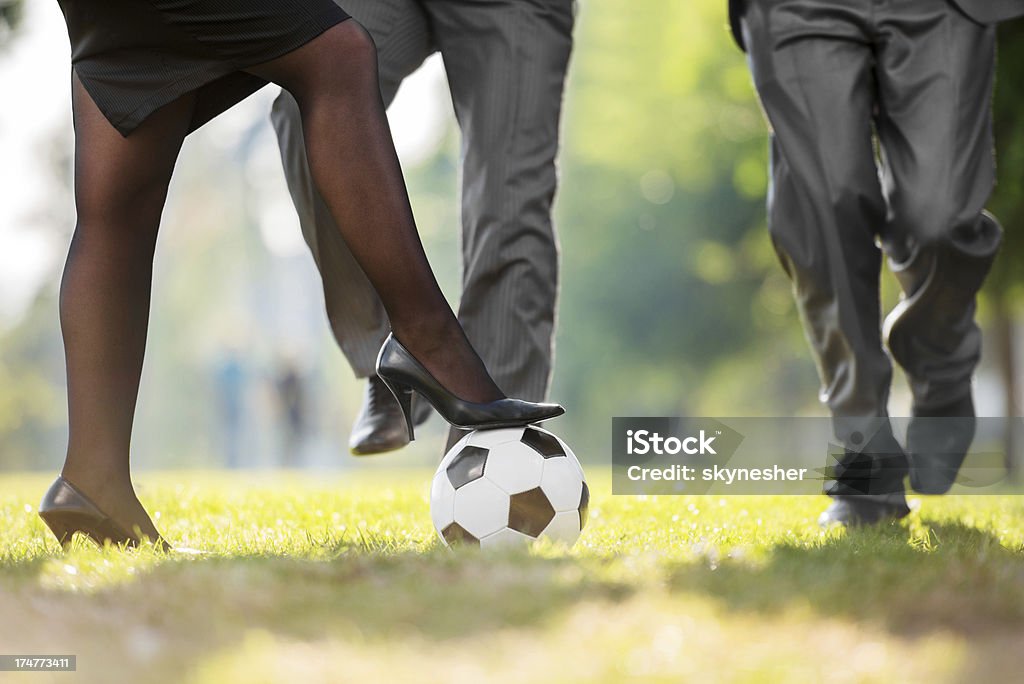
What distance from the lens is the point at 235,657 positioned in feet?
5.04

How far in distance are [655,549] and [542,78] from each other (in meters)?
1.62

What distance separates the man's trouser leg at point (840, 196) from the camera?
11.7 feet

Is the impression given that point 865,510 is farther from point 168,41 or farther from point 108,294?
point 168,41

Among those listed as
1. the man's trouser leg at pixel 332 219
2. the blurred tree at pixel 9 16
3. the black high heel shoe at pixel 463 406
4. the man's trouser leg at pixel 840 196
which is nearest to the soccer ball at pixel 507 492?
the black high heel shoe at pixel 463 406

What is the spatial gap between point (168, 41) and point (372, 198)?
66 cm

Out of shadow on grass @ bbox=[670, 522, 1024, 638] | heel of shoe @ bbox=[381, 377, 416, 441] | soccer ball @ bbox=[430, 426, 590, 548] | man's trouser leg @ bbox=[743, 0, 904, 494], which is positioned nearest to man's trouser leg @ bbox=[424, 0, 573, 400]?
heel of shoe @ bbox=[381, 377, 416, 441]

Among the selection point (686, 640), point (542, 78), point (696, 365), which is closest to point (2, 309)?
point (696, 365)

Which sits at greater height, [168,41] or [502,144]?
[168,41]

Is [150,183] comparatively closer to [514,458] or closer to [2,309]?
[514,458]

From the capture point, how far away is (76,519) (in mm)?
2660

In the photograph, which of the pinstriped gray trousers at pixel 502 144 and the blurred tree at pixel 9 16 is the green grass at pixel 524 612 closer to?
the pinstriped gray trousers at pixel 502 144

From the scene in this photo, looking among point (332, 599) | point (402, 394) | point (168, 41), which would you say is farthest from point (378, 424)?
point (332, 599)

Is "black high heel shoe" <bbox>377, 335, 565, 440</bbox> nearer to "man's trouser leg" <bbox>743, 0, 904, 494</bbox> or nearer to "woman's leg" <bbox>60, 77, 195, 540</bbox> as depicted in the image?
"woman's leg" <bbox>60, 77, 195, 540</bbox>

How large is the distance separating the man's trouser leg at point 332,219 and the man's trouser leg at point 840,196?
1222 mm
